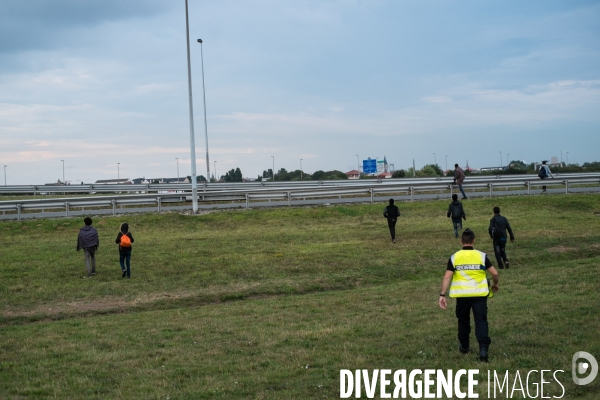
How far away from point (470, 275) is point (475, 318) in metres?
0.61

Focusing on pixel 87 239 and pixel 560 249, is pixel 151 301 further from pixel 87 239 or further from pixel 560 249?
pixel 560 249

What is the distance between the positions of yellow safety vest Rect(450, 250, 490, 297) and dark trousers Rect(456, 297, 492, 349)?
0.42ft

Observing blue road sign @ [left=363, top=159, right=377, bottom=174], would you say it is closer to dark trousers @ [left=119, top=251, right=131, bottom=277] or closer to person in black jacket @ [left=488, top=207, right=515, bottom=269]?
person in black jacket @ [left=488, top=207, right=515, bottom=269]

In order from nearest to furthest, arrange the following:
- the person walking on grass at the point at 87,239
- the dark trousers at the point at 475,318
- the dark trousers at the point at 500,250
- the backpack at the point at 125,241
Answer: the dark trousers at the point at 475,318, the backpack at the point at 125,241, the person walking on grass at the point at 87,239, the dark trousers at the point at 500,250

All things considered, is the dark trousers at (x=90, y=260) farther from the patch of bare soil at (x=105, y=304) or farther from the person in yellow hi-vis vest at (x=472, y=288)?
the person in yellow hi-vis vest at (x=472, y=288)

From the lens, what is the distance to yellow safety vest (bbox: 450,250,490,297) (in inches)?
353

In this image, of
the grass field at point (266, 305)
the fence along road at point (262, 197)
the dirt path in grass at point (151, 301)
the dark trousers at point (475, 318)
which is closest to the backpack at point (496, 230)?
the grass field at point (266, 305)

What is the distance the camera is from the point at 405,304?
1409cm

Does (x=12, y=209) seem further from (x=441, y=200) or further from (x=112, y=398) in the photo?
(x=112, y=398)

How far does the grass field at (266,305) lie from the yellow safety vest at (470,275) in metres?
0.95

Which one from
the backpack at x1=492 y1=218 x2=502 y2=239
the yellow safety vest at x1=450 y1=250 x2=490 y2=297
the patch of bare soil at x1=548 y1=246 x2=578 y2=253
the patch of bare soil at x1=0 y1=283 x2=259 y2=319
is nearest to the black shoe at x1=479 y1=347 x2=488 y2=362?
the yellow safety vest at x1=450 y1=250 x2=490 y2=297

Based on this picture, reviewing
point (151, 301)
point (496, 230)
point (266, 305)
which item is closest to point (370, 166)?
point (496, 230)

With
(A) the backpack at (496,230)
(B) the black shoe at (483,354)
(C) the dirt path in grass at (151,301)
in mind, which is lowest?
(C) the dirt path in grass at (151,301)

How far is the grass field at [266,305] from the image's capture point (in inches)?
342
